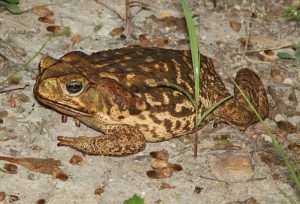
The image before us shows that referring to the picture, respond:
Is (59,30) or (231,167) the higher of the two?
(59,30)

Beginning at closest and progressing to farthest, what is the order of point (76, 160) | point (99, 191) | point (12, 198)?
1. point (12, 198)
2. point (99, 191)
3. point (76, 160)

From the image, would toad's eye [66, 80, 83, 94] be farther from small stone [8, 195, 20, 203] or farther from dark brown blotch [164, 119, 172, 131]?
small stone [8, 195, 20, 203]

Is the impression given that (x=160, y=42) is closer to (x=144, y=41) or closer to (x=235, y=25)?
(x=144, y=41)

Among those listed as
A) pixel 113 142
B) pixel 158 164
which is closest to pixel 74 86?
pixel 113 142

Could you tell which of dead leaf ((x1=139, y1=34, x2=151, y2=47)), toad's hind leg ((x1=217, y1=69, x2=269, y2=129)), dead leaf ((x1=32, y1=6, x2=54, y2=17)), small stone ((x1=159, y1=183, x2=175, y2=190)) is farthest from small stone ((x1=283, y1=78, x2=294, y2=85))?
dead leaf ((x1=32, y1=6, x2=54, y2=17))

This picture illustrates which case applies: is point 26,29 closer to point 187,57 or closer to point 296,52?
point 187,57
